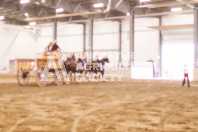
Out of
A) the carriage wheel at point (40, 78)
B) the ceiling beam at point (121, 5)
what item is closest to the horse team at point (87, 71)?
the carriage wheel at point (40, 78)

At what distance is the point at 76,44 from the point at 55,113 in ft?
112

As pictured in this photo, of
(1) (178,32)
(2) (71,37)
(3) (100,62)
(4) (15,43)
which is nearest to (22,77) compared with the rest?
(3) (100,62)

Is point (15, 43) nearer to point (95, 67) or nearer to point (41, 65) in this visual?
point (95, 67)

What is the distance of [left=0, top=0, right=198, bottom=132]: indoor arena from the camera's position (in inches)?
209

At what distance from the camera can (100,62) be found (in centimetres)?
2095

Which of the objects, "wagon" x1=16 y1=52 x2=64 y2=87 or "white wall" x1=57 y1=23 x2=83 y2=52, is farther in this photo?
"white wall" x1=57 y1=23 x2=83 y2=52

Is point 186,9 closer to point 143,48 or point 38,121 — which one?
point 143,48

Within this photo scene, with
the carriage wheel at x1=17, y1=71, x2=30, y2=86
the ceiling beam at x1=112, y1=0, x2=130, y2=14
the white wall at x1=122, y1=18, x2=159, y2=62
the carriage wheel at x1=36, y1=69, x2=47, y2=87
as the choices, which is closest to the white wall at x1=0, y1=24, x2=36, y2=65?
the white wall at x1=122, y1=18, x2=159, y2=62

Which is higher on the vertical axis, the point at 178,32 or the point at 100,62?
the point at 178,32

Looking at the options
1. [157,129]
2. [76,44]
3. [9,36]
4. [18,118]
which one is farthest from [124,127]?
[9,36]

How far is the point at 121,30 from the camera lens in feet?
120

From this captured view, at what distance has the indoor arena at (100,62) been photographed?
209 inches

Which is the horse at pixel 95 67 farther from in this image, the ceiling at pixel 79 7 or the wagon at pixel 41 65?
the ceiling at pixel 79 7

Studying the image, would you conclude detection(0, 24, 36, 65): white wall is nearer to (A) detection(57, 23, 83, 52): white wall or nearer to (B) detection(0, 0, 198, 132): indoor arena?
(B) detection(0, 0, 198, 132): indoor arena
